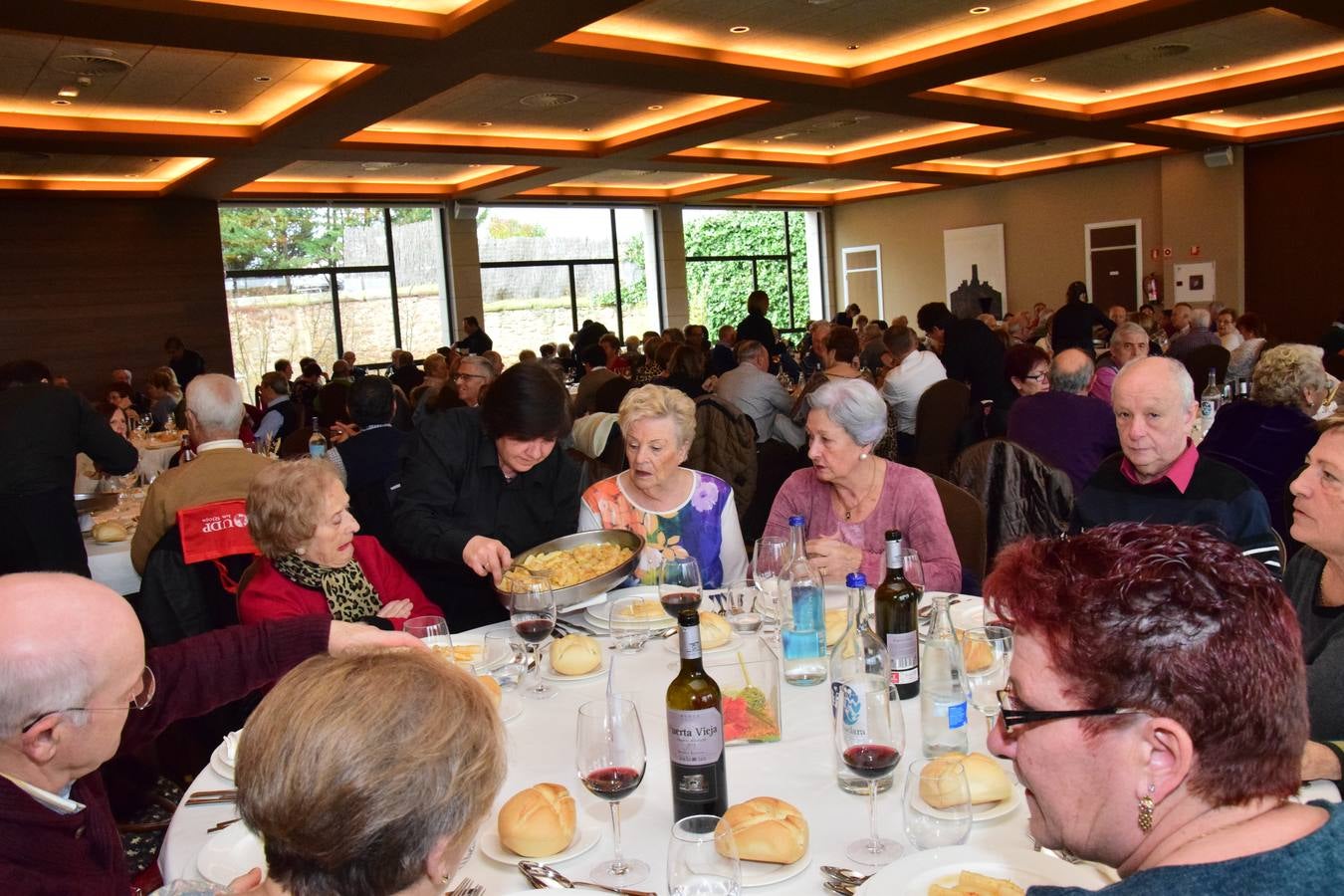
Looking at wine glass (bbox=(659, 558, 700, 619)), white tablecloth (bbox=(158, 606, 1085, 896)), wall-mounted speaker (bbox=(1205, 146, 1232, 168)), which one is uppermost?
wall-mounted speaker (bbox=(1205, 146, 1232, 168))

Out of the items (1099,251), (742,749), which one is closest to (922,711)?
(742,749)

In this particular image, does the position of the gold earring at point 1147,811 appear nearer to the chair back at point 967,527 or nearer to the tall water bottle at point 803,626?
the tall water bottle at point 803,626

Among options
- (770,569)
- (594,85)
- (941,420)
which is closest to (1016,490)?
(770,569)

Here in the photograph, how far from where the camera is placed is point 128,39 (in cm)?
603

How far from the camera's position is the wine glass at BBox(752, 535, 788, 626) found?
2.49 metres

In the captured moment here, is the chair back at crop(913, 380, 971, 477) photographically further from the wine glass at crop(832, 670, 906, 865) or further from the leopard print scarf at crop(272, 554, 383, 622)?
the wine glass at crop(832, 670, 906, 865)

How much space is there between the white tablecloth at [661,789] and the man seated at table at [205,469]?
1.99m

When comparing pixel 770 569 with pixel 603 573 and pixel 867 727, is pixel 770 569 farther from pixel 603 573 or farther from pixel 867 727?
pixel 867 727

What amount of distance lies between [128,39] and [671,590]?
5.45 meters

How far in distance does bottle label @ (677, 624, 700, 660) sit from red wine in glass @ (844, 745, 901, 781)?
0.30 metres

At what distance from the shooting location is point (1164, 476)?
9.66 ft

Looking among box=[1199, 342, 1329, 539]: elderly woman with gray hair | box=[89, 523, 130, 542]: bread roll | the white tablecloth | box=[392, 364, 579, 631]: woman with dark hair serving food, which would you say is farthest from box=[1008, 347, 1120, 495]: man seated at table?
box=[89, 523, 130, 542]: bread roll

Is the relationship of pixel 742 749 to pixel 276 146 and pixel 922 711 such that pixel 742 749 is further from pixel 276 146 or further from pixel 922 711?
pixel 276 146

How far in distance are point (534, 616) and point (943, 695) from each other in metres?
0.89
